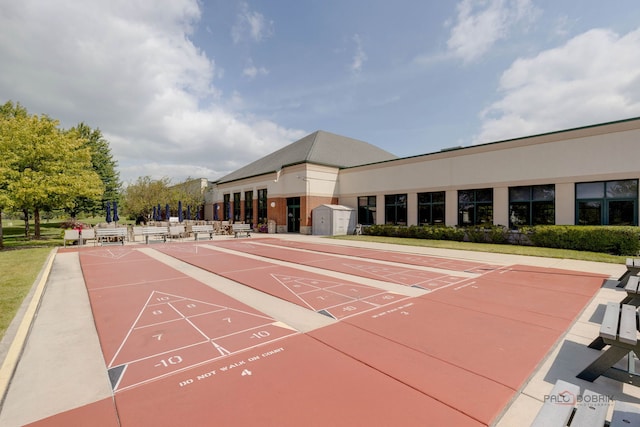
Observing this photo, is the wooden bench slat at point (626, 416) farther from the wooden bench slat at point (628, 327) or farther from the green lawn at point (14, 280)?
the green lawn at point (14, 280)

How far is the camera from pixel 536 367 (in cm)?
392

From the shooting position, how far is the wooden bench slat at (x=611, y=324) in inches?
136

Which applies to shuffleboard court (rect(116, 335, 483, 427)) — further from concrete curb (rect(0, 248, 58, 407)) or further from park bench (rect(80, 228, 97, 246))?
park bench (rect(80, 228, 97, 246))

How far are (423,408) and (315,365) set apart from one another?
1429mm

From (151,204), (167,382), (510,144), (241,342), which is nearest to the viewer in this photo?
(167,382)

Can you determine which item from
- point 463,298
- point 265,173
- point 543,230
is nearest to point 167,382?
point 463,298

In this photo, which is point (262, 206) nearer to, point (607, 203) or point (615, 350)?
point (607, 203)

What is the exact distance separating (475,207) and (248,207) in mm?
24697

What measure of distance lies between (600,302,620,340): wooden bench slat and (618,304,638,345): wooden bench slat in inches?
2.0

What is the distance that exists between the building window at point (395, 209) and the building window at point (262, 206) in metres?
13.9

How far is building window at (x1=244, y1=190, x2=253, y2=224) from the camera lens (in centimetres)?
3569

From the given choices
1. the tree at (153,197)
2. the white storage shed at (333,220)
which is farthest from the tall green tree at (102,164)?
the white storage shed at (333,220)

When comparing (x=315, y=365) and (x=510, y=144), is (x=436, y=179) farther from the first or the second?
(x=315, y=365)

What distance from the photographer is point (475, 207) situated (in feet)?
67.9
